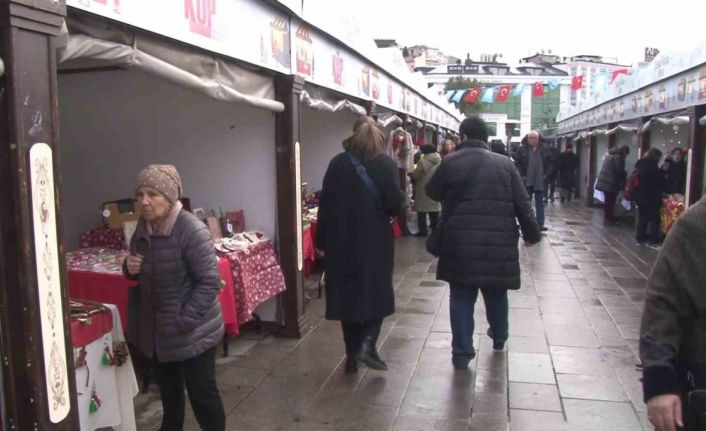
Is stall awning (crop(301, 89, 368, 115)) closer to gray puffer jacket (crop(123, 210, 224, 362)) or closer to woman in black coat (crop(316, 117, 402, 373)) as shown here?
woman in black coat (crop(316, 117, 402, 373))

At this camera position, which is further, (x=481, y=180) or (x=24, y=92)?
(x=481, y=180)

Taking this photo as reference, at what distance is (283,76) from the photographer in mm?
5031

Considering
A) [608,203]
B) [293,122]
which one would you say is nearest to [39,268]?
[293,122]

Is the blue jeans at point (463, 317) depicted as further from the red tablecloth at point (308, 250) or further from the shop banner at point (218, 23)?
the red tablecloth at point (308, 250)

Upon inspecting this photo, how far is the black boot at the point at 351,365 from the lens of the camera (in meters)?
4.36

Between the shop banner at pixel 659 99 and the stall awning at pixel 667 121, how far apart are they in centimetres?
14

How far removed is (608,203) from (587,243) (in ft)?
9.69

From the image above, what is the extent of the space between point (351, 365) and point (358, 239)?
898 millimetres

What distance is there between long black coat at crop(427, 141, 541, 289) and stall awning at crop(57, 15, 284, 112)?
1.50 metres

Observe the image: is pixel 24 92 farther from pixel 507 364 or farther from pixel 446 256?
pixel 507 364

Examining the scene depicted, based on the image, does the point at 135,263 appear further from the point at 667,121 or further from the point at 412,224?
the point at 412,224

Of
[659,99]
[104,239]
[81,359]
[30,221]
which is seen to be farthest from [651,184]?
[30,221]

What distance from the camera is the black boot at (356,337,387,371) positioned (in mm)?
4328

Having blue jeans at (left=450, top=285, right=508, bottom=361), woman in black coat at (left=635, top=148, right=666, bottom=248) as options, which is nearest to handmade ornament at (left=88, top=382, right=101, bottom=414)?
blue jeans at (left=450, top=285, right=508, bottom=361)
